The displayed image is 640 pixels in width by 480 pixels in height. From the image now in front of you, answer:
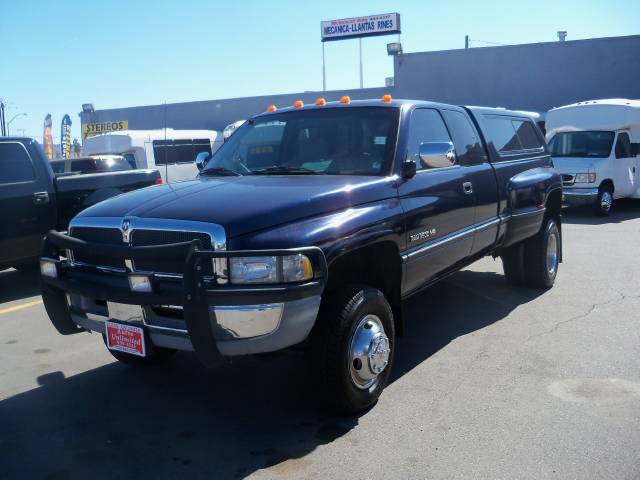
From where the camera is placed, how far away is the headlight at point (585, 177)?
1355 centimetres

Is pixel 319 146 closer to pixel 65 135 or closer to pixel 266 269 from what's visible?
pixel 266 269

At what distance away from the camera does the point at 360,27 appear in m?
35.8

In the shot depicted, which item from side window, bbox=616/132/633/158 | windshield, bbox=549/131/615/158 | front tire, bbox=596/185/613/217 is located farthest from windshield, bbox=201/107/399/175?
side window, bbox=616/132/633/158

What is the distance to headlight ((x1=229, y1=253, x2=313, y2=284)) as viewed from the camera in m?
3.16

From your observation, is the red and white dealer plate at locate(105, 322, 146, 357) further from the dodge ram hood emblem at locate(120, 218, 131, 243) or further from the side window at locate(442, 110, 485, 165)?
the side window at locate(442, 110, 485, 165)

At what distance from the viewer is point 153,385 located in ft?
14.6

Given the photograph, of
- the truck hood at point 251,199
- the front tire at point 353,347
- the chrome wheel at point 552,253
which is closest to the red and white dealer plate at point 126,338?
the truck hood at point 251,199

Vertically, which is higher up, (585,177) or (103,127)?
(103,127)

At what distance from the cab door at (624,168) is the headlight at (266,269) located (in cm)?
1278

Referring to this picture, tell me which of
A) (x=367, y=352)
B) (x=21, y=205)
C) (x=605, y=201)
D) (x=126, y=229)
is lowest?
(x=605, y=201)

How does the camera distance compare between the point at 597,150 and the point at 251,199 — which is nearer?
the point at 251,199

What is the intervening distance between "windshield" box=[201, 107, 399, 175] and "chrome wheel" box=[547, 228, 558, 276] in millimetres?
3240

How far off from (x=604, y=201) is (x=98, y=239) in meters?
12.5

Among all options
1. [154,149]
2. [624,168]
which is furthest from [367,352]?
[154,149]
